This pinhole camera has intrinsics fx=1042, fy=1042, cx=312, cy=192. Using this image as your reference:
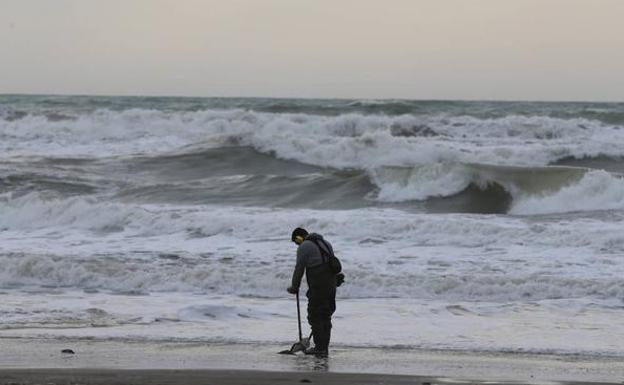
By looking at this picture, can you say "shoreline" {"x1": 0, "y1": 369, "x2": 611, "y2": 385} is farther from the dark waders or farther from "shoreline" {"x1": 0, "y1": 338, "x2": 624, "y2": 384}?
the dark waders

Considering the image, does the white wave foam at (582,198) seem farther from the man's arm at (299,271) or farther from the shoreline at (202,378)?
the shoreline at (202,378)

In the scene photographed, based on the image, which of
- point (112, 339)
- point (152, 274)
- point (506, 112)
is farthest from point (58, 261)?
point (506, 112)

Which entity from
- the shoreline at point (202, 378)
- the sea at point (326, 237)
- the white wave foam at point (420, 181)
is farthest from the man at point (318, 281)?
the white wave foam at point (420, 181)

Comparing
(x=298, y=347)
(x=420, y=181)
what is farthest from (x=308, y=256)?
(x=420, y=181)

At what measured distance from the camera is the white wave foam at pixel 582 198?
20516 millimetres

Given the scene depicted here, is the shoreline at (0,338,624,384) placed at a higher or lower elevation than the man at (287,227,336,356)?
lower

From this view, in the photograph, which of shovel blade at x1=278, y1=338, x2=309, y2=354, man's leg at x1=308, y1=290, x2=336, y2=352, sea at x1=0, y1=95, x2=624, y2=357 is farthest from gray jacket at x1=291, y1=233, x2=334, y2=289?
sea at x1=0, y1=95, x2=624, y2=357

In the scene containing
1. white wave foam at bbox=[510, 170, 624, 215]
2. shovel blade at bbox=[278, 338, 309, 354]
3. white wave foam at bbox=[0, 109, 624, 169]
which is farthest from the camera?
white wave foam at bbox=[0, 109, 624, 169]

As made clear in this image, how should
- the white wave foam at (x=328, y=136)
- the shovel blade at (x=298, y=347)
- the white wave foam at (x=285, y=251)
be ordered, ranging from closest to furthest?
the shovel blade at (x=298, y=347) < the white wave foam at (x=285, y=251) < the white wave foam at (x=328, y=136)

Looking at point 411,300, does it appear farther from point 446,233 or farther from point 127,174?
point 127,174

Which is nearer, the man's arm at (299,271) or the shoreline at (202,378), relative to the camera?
the shoreline at (202,378)

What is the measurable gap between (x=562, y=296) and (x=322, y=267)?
4276mm

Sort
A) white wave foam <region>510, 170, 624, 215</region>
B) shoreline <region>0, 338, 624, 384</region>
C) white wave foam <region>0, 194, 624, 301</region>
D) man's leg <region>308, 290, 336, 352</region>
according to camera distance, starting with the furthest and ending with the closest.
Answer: white wave foam <region>510, 170, 624, 215</region>, white wave foam <region>0, 194, 624, 301</region>, man's leg <region>308, 290, 336, 352</region>, shoreline <region>0, 338, 624, 384</region>

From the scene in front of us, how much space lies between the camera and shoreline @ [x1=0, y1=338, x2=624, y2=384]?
24.8 ft
